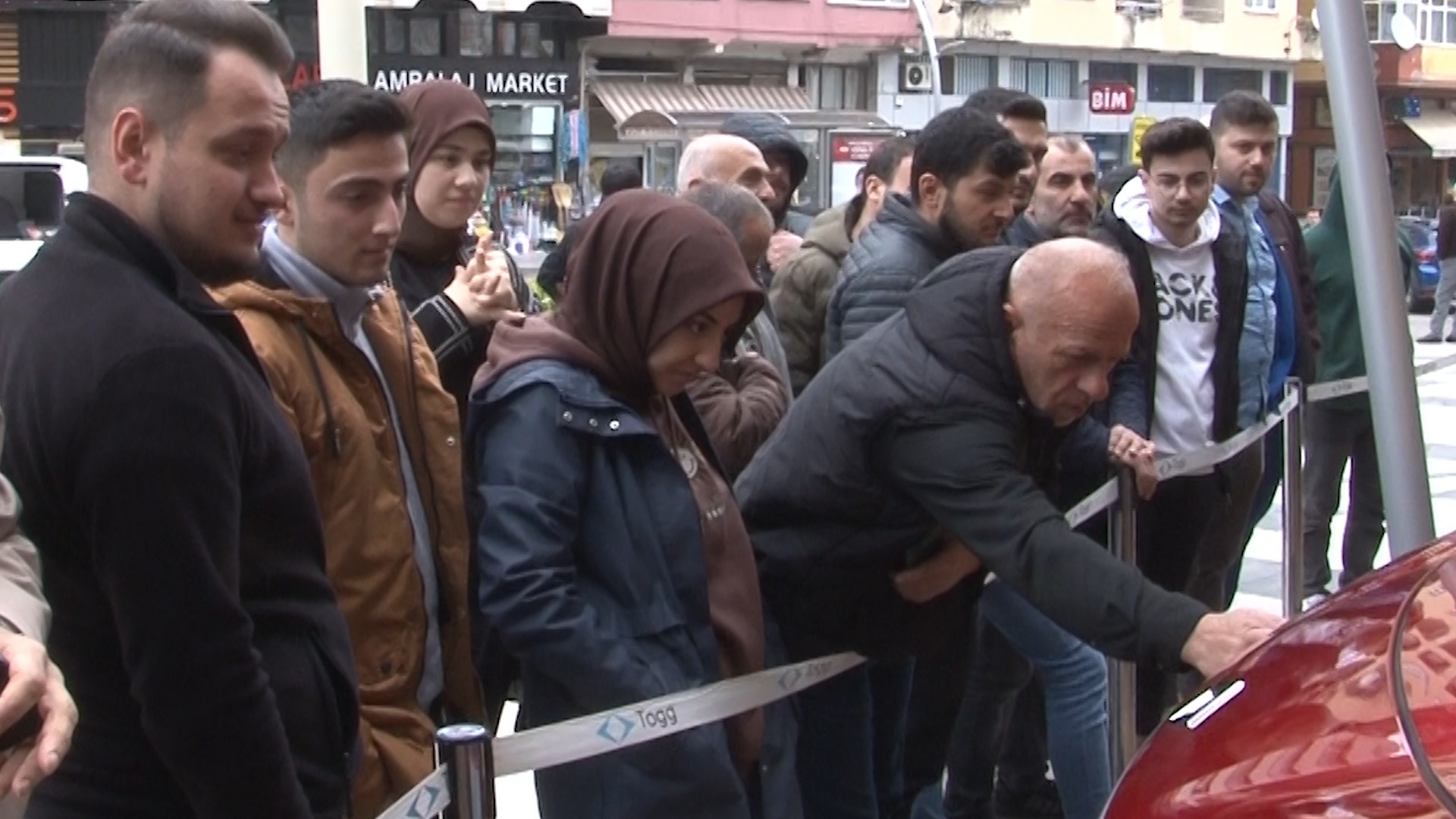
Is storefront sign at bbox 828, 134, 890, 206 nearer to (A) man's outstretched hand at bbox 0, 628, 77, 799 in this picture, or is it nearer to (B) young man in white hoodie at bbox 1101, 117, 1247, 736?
(B) young man in white hoodie at bbox 1101, 117, 1247, 736

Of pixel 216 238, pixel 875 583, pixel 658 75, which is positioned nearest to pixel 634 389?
pixel 875 583

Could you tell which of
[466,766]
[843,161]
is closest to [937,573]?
[466,766]

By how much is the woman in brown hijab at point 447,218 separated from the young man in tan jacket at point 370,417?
1.24 ft

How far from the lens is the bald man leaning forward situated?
10.5ft

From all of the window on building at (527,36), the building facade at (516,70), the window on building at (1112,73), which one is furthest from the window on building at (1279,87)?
the window on building at (527,36)

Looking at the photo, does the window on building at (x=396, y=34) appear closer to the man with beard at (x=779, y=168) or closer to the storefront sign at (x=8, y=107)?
the storefront sign at (x=8, y=107)

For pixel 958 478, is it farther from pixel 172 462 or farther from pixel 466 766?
pixel 172 462

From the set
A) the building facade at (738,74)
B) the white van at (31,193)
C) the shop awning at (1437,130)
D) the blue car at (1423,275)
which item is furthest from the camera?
the shop awning at (1437,130)

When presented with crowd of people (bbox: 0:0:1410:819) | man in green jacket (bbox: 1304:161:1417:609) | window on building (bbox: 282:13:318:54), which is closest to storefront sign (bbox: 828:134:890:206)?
window on building (bbox: 282:13:318:54)

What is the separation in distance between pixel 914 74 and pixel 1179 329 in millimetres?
29193

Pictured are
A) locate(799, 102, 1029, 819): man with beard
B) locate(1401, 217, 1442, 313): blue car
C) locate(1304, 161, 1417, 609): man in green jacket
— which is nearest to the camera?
locate(799, 102, 1029, 819): man with beard

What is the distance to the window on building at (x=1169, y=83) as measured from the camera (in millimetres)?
38125

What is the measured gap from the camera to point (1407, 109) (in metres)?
42.8

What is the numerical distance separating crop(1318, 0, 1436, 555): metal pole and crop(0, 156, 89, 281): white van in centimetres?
1453
